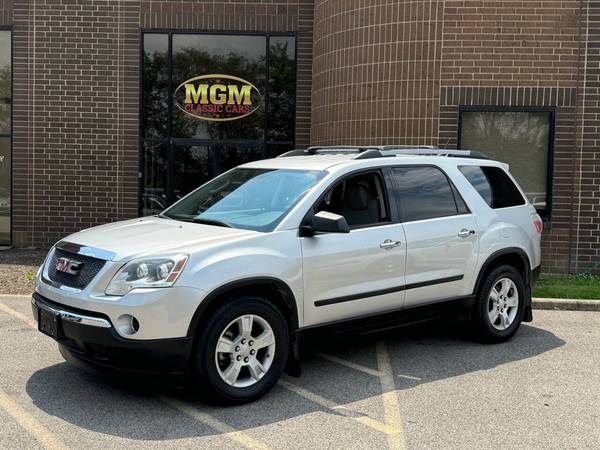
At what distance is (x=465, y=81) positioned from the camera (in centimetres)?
1062

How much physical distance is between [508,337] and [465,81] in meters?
5.23

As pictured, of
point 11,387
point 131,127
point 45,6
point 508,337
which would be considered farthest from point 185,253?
point 45,6

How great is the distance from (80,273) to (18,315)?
3.12 m

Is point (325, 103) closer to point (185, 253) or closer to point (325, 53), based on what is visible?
point (325, 53)

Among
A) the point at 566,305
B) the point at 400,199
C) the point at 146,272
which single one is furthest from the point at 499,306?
the point at 146,272

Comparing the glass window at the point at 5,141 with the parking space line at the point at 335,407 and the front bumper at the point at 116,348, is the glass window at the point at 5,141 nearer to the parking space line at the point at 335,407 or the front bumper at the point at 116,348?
the front bumper at the point at 116,348

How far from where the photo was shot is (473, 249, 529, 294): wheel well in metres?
6.32

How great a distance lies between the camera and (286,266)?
4.94m

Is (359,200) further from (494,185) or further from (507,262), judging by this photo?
(507,262)

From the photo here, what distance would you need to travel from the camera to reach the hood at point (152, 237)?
15.2ft

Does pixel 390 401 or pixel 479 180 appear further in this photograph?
pixel 479 180

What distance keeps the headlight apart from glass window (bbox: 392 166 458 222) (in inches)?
84.4

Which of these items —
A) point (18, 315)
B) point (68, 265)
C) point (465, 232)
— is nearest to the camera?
point (68, 265)

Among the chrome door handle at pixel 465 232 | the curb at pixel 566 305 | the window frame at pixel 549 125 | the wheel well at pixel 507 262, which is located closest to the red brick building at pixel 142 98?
the window frame at pixel 549 125
